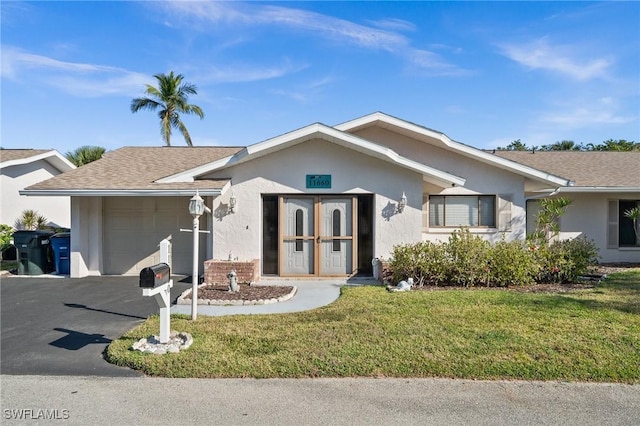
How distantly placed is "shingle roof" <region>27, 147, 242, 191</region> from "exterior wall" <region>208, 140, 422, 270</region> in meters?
0.86

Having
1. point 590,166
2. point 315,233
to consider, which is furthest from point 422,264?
point 590,166

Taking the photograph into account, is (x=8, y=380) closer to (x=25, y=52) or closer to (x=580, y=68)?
(x=25, y=52)

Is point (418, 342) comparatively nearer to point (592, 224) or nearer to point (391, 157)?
point (391, 157)

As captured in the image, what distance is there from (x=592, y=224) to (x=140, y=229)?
15.1m

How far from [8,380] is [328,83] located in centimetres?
1447

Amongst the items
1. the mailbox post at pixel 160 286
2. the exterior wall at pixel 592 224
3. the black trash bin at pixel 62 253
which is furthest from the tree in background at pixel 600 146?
the mailbox post at pixel 160 286

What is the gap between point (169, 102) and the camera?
30469 millimetres

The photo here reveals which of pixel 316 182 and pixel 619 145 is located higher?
pixel 619 145

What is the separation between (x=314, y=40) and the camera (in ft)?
44.2

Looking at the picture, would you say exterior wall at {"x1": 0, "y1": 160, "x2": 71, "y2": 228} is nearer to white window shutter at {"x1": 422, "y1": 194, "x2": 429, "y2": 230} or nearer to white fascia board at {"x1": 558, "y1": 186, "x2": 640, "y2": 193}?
white window shutter at {"x1": 422, "y1": 194, "x2": 429, "y2": 230}

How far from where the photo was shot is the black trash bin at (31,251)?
11.3 metres

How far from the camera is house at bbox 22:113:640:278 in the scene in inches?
398

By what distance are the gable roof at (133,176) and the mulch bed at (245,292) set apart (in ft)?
7.61

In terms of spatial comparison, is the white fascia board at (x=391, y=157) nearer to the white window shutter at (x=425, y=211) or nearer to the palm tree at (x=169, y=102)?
the white window shutter at (x=425, y=211)
